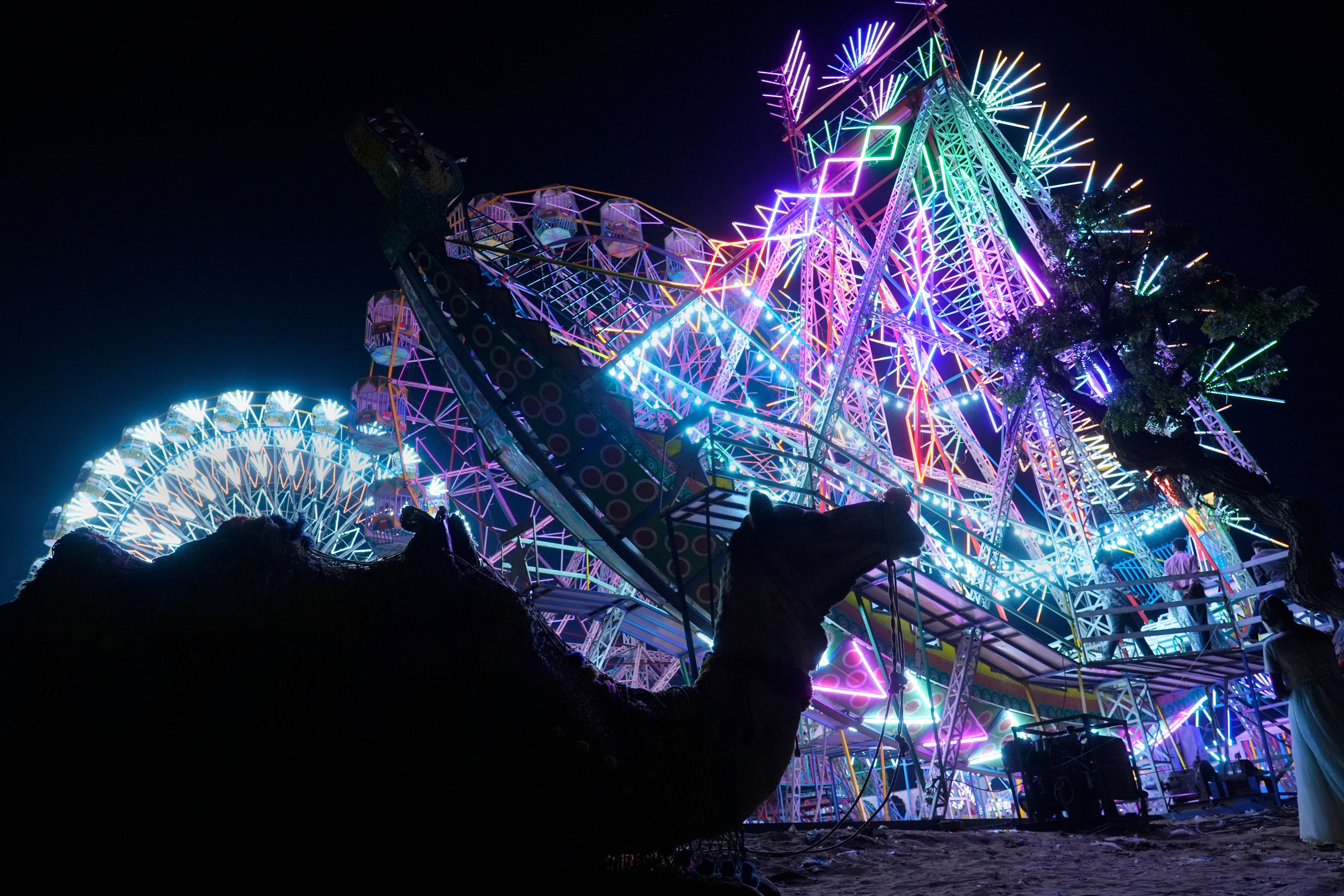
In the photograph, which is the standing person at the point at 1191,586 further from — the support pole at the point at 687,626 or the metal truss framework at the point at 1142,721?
the support pole at the point at 687,626

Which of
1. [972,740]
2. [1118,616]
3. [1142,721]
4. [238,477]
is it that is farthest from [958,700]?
[238,477]

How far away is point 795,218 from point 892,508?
14.2 metres

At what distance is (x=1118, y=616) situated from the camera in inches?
600

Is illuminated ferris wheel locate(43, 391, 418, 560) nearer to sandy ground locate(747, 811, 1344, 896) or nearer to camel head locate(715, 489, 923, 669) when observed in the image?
sandy ground locate(747, 811, 1344, 896)

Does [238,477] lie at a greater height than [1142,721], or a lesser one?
greater

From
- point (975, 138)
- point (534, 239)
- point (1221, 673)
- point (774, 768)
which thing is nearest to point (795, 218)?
point (975, 138)

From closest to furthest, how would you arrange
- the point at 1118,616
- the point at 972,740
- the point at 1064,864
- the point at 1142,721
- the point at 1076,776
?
the point at 1064,864 → the point at 1076,776 → the point at 1142,721 → the point at 1118,616 → the point at 972,740

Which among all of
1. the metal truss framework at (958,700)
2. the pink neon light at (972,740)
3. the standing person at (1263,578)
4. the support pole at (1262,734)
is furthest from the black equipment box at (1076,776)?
the pink neon light at (972,740)

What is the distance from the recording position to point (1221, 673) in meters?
13.8

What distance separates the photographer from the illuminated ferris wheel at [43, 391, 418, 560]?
84.0 feet

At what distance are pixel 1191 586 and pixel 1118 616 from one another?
1407 mm

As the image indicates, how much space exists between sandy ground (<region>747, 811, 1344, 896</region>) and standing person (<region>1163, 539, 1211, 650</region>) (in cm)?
615

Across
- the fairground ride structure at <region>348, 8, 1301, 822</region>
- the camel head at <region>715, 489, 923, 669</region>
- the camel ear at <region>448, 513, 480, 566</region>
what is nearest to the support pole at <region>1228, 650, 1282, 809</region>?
the fairground ride structure at <region>348, 8, 1301, 822</region>

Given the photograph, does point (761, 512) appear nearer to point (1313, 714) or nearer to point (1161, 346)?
point (1313, 714)
